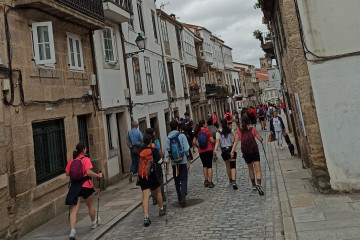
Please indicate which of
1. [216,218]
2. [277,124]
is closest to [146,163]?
[216,218]

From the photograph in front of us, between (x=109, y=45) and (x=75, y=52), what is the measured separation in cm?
258

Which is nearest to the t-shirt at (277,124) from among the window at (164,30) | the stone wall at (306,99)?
the stone wall at (306,99)

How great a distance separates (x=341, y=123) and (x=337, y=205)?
5.61ft

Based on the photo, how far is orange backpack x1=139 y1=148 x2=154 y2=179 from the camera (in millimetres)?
6352

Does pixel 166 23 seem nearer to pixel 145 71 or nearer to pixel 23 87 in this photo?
pixel 145 71

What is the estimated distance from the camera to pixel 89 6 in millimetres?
10055

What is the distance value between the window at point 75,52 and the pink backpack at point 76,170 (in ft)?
14.9

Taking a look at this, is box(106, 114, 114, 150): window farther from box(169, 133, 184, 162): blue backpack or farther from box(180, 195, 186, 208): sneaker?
box(180, 195, 186, 208): sneaker

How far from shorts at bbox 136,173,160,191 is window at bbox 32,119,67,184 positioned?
114 inches

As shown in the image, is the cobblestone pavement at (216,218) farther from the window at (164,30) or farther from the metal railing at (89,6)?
the window at (164,30)

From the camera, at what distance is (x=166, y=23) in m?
22.1

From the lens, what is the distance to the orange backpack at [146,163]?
6.35 meters

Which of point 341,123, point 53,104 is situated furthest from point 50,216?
point 341,123

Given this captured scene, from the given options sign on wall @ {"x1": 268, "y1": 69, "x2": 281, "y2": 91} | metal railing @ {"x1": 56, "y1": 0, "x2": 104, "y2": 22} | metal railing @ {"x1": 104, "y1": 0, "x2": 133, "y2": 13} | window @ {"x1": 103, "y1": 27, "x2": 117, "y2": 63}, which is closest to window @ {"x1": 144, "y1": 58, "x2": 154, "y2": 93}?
metal railing @ {"x1": 104, "y1": 0, "x2": 133, "y2": 13}
